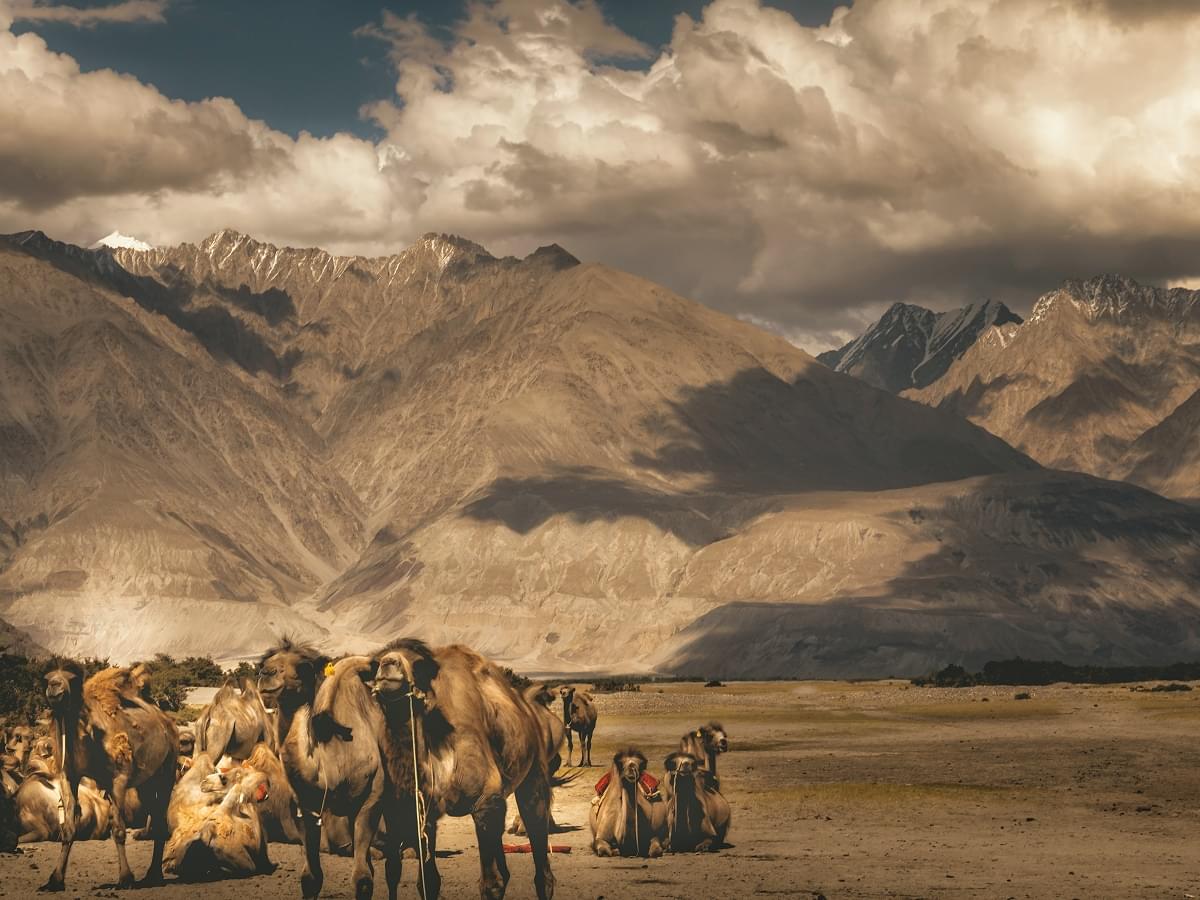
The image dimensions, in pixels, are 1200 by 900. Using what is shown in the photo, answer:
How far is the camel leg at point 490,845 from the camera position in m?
18.9

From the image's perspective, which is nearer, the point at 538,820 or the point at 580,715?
the point at 538,820

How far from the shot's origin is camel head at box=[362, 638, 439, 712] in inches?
712

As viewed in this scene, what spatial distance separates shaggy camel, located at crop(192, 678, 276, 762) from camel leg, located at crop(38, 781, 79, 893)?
3811 mm

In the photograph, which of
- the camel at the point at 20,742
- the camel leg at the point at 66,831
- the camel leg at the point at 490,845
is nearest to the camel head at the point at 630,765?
the camel leg at the point at 66,831

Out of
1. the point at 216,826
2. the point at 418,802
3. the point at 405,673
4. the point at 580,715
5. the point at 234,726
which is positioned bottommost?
the point at 216,826

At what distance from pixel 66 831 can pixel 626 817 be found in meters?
10.8

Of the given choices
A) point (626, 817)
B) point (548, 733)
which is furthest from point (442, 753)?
point (626, 817)

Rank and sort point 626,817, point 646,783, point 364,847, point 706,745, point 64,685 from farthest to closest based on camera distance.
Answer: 1. point 706,745
2. point 646,783
3. point 626,817
4. point 64,685
5. point 364,847

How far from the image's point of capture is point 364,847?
18.9 metres

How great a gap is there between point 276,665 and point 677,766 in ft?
40.7

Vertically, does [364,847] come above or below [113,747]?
below

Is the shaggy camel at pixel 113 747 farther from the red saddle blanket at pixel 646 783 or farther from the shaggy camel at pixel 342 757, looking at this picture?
the red saddle blanket at pixel 646 783

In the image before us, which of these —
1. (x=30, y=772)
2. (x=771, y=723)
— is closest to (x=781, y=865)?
(x=30, y=772)

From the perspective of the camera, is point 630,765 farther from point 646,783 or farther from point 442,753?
point 442,753
